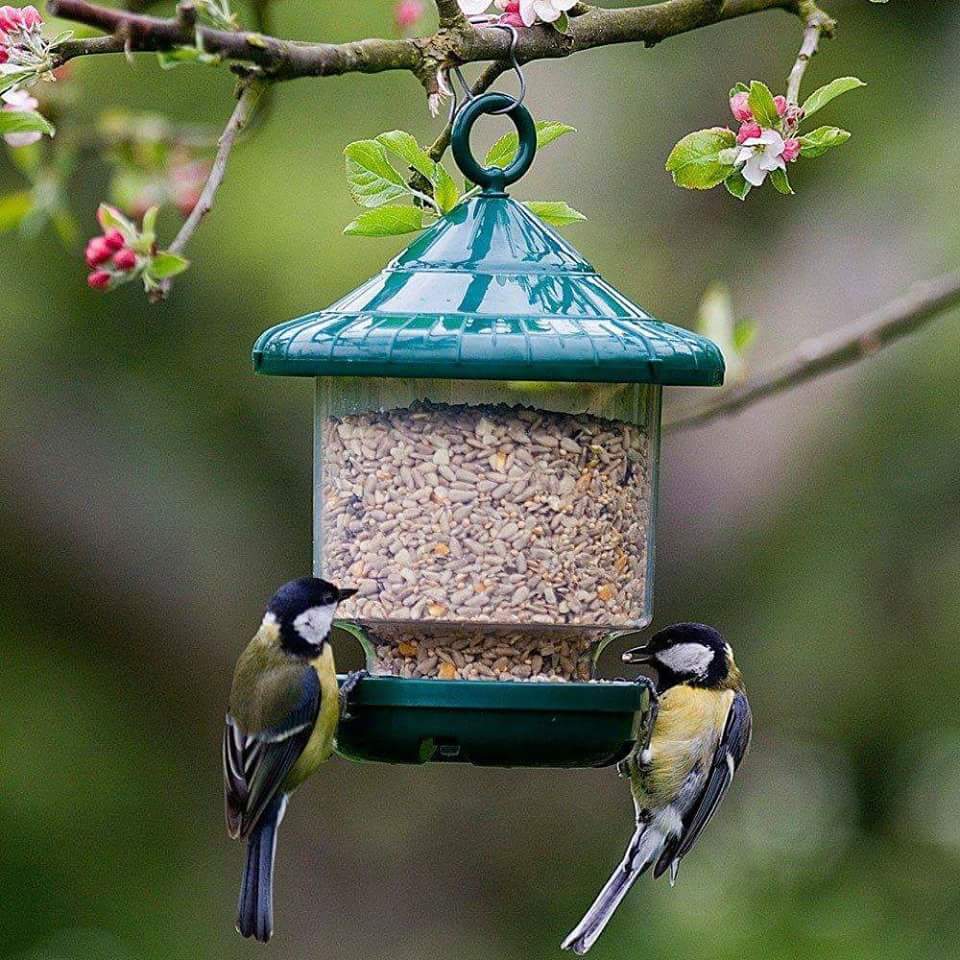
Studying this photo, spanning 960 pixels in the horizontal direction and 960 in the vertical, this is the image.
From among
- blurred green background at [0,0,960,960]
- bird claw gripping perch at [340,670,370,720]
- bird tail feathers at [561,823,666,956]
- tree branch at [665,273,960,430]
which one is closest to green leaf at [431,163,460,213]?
bird claw gripping perch at [340,670,370,720]

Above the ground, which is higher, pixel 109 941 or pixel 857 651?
pixel 857 651

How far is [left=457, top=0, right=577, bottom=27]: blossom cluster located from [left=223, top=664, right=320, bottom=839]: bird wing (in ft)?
4.42

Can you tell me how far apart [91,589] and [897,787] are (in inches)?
146

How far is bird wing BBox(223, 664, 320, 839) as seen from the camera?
3.65 metres

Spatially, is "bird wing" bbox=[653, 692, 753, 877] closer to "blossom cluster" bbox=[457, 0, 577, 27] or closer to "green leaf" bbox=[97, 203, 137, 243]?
"blossom cluster" bbox=[457, 0, 577, 27]

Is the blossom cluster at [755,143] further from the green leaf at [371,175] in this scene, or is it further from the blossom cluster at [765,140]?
the green leaf at [371,175]

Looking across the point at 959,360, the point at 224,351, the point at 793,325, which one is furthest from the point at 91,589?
the point at 959,360

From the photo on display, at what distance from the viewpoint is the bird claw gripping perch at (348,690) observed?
3494 mm

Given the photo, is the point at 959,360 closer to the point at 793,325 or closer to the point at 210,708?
the point at 793,325

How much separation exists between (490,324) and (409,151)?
0.41 m

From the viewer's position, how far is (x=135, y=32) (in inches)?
97.6

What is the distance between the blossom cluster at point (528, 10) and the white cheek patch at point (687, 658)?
4.88 feet

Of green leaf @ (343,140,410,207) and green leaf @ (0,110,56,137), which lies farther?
green leaf @ (343,140,410,207)

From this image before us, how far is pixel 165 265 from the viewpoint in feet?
10.4
